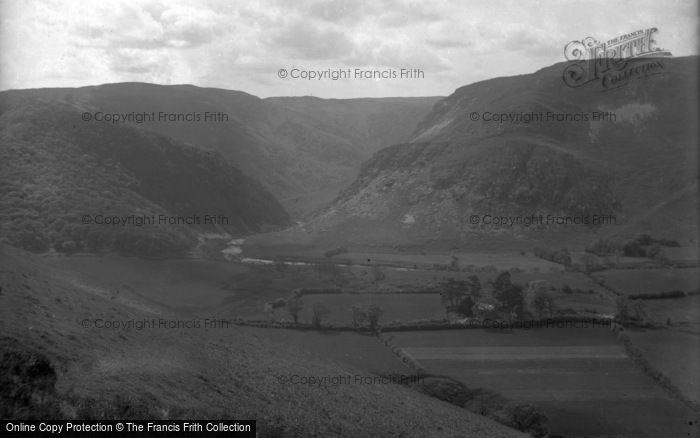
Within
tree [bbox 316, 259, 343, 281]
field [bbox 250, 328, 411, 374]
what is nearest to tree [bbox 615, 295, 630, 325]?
field [bbox 250, 328, 411, 374]

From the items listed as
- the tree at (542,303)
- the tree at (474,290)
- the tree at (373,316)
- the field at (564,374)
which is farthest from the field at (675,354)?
the tree at (373,316)

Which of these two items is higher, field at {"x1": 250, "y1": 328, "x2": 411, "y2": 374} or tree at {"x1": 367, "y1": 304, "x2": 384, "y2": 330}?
tree at {"x1": 367, "y1": 304, "x2": 384, "y2": 330}

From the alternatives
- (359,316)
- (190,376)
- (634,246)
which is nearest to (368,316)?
(359,316)

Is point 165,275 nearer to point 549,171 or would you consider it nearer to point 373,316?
point 373,316

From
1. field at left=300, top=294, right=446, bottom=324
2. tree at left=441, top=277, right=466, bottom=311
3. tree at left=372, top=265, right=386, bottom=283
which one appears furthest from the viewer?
tree at left=372, top=265, right=386, bottom=283

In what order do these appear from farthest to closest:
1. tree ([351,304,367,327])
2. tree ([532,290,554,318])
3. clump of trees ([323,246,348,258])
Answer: clump of trees ([323,246,348,258])
tree ([532,290,554,318])
tree ([351,304,367,327])

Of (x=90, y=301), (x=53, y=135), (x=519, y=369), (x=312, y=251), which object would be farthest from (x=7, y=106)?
(x=519, y=369)

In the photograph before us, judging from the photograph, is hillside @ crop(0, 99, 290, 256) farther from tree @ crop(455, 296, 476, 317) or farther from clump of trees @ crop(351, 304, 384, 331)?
tree @ crop(455, 296, 476, 317)
